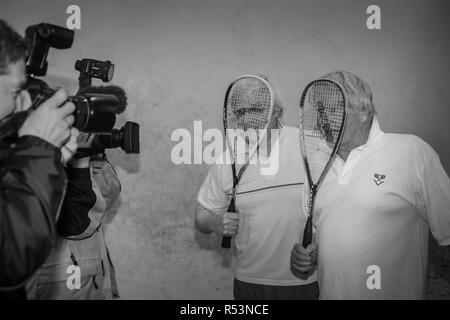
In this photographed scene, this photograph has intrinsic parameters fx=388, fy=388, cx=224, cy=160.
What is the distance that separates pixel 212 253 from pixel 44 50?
6.53ft

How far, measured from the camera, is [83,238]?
1.70m

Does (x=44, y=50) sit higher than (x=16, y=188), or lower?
higher

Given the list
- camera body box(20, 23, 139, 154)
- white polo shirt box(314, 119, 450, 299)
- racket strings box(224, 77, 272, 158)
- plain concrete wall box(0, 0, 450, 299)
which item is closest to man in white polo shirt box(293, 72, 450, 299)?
white polo shirt box(314, 119, 450, 299)

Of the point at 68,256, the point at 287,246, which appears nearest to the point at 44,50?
the point at 68,256

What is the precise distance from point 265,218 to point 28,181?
1.11m

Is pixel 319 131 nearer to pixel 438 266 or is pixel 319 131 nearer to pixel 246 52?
pixel 246 52

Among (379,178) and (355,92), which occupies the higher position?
(355,92)

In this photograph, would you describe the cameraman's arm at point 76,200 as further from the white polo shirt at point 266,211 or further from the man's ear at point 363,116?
the man's ear at point 363,116

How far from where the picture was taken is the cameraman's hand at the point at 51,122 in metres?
0.80

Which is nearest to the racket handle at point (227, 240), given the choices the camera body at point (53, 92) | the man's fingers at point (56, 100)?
the camera body at point (53, 92)

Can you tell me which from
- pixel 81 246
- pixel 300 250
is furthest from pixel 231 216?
pixel 81 246

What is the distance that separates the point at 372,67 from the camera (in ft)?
8.47

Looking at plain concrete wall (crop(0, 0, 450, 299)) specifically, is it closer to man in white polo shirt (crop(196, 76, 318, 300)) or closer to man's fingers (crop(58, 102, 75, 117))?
man in white polo shirt (crop(196, 76, 318, 300))
